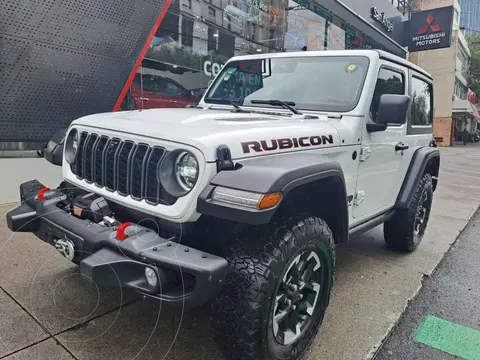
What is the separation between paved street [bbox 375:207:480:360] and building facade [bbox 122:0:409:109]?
3608 mm

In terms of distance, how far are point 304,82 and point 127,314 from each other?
2.26 meters

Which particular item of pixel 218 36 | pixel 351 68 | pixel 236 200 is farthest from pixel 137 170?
pixel 218 36

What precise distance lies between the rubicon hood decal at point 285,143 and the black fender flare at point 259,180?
0.06 m

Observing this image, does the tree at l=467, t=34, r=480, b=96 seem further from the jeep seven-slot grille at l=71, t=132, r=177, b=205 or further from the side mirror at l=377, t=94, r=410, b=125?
the jeep seven-slot grille at l=71, t=132, r=177, b=205

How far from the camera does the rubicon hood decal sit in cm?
211

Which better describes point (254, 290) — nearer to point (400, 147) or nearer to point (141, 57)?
Answer: point (400, 147)

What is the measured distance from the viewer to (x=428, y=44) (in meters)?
20.5

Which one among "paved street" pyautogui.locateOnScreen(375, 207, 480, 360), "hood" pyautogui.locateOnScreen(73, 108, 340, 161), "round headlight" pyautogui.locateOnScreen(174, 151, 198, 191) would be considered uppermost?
"hood" pyautogui.locateOnScreen(73, 108, 340, 161)

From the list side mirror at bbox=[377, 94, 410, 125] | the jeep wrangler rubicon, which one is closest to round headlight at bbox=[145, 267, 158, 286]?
the jeep wrangler rubicon

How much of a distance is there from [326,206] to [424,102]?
2.67m

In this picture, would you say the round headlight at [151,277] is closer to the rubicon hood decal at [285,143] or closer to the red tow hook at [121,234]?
the red tow hook at [121,234]

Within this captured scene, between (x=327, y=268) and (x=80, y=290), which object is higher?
(x=327, y=268)

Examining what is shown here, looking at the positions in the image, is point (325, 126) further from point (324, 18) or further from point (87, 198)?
point (324, 18)

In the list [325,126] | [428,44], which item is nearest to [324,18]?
[428,44]
